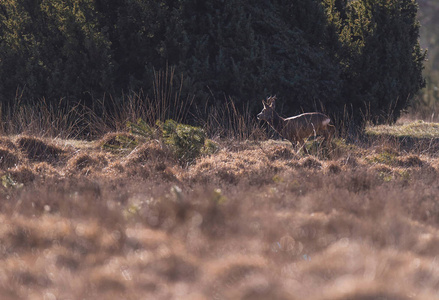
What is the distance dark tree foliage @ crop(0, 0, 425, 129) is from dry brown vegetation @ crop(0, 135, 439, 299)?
14.6ft

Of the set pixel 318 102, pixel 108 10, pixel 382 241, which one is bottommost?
pixel 318 102

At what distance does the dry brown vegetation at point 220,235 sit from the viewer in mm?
3430

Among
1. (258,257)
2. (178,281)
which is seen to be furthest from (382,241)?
(178,281)

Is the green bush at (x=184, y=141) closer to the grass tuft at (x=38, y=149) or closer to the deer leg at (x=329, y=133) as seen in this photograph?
the grass tuft at (x=38, y=149)

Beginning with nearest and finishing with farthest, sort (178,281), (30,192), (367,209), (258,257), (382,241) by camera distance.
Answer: (178,281) < (258,257) < (382,241) < (367,209) < (30,192)

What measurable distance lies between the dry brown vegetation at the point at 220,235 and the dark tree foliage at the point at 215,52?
14.6ft

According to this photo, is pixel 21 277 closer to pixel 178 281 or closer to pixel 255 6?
pixel 178 281

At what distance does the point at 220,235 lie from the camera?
4.22m

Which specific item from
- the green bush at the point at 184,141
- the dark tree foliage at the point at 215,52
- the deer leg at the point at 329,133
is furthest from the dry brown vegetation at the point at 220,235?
the dark tree foliage at the point at 215,52

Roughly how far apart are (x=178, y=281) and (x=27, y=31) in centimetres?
952

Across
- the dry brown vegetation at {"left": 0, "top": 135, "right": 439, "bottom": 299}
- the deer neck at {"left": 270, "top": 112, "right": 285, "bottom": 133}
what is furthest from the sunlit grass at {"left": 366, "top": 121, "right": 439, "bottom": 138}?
the dry brown vegetation at {"left": 0, "top": 135, "right": 439, "bottom": 299}

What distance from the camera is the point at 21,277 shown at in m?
3.63

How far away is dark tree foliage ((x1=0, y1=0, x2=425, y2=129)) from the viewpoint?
10781mm

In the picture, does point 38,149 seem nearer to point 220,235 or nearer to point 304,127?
point 304,127
